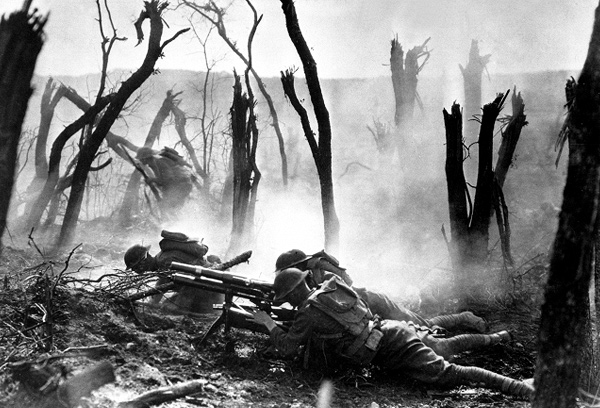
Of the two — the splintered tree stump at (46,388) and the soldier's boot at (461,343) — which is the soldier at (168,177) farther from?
the splintered tree stump at (46,388)

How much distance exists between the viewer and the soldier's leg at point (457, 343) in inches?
234

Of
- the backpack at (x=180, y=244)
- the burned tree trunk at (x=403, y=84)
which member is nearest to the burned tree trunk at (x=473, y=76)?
the burned tree trunk at (x=403, y=84)

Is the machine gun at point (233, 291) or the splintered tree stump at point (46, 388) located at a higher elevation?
the machine gun at point (233, 291)

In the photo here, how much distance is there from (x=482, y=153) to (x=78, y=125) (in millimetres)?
8626

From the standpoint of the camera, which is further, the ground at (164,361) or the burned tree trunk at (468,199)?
the burned tree trunk at (468,199)

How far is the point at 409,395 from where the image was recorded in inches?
207

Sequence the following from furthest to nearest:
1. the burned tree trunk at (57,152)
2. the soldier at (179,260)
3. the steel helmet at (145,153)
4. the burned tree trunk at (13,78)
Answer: the steel helmet at (145,153)
the burned tree trunk at (57,152)
the soldier at (179,260)
the burned tree trunk at (13,78)

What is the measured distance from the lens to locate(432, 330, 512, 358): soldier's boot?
19.5 feet

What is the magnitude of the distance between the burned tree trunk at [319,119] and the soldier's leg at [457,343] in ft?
11.9

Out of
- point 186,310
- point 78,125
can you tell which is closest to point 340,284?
point 186,310

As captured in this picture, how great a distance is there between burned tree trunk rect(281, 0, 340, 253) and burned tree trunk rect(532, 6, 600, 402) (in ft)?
18.7

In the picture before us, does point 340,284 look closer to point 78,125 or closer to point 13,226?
point 78,125

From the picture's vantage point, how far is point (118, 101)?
11016 mm

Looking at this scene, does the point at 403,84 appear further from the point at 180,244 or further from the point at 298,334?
the point at 298,334
